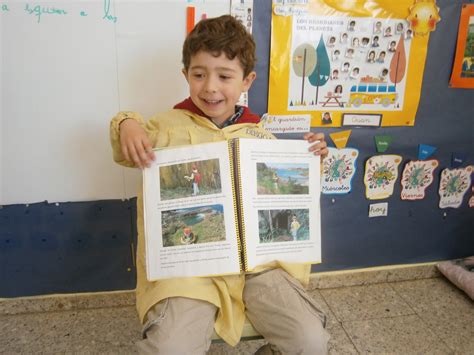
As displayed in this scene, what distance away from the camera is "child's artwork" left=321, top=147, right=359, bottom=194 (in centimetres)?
141

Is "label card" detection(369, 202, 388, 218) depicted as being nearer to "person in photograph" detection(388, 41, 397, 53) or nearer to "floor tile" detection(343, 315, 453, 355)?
"floor tile" detection(343, 315, 453, 355)

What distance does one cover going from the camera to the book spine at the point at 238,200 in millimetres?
858

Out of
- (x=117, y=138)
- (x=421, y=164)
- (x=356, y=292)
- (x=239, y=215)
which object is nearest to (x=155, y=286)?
(x=239, y=215)

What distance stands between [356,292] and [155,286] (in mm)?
1052

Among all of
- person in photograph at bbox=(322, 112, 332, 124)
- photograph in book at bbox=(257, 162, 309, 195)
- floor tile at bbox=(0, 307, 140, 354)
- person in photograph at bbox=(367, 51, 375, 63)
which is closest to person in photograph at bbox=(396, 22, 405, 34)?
person in photograph at bbox=(367, 51, 375, 63)

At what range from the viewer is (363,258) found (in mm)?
1588

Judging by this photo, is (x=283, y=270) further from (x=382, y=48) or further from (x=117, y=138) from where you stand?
(x=382, y=48)

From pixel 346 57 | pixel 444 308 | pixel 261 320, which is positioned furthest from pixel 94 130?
pixel 444 308

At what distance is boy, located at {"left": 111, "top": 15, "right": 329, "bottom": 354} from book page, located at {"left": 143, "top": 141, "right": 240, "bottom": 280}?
4 cm

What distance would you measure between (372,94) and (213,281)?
0.93m

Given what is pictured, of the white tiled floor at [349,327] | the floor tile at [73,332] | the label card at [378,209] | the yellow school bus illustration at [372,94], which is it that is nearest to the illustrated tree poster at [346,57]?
the yellow school bus illustration at [372,94]

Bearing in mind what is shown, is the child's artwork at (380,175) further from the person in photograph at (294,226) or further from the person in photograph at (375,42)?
the person in photograph at (294,226)

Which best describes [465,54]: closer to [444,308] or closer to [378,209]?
[378,209]

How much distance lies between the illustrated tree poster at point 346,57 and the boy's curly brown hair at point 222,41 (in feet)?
0.93
